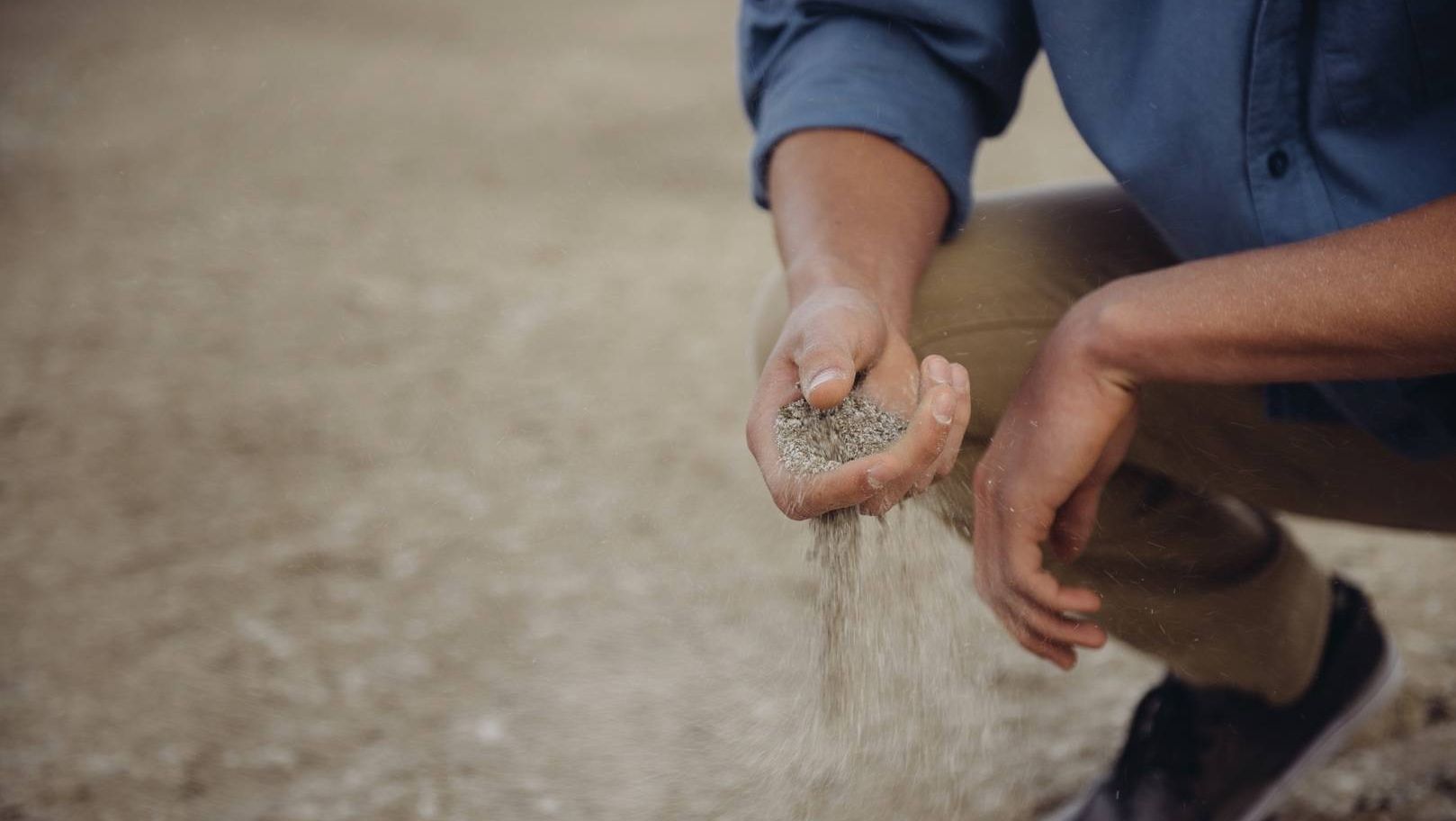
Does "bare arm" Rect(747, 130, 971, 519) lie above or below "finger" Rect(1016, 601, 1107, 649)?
above

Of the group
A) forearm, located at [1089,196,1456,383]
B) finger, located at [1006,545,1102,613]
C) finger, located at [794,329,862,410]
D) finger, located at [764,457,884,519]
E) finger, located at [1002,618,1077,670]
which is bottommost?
finger, located at [1002,618,1077,670]

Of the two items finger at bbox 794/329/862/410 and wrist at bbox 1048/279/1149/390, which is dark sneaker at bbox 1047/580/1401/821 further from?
finger at bbox 794/329/862/410

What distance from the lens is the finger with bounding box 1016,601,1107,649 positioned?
126cm

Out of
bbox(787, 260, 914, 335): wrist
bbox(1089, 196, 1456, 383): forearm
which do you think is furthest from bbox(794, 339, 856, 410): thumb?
bbox(1089, 196, 1456, 383): forearm

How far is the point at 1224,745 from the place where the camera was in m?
1.52

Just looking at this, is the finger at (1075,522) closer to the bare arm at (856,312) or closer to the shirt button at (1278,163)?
the bare arm at (856,312)

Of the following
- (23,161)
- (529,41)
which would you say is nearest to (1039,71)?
(529,41)

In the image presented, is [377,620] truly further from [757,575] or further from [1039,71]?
[1039,71]

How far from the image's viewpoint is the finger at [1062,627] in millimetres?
1265

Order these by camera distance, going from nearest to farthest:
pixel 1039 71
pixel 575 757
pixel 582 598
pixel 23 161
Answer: pixel 575 757
pixel 582 598
pixel 23 161
pixel 1039 71

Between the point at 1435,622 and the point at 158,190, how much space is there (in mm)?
3898

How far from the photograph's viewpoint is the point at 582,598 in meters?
2.13

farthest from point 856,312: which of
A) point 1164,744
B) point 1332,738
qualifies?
point 1332,738

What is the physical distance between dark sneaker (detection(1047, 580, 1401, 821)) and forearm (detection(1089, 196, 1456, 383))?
571 mm
